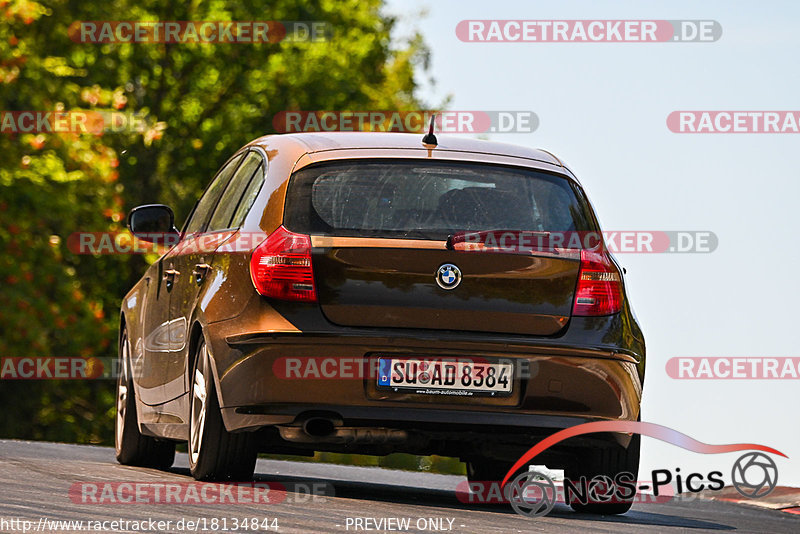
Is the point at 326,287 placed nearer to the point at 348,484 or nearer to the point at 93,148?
the point at 348,484

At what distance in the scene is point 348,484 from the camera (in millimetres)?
11422

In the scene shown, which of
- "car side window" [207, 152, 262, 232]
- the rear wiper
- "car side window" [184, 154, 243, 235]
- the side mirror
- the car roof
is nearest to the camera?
the rear wiper

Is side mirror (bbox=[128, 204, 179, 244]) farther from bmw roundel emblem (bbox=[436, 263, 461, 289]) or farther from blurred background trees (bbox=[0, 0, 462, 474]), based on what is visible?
blurred background trees (bbox=[0, 0, 462, 474])

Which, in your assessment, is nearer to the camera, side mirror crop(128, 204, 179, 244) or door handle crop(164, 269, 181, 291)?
door handle crop(164, 269, 181, 291)

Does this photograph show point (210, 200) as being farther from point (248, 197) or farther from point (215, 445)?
point (215, 445)

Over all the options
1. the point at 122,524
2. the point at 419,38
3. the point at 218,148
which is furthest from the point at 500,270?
the point at 419,38

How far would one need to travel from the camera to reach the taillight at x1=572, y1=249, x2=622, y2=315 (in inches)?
343

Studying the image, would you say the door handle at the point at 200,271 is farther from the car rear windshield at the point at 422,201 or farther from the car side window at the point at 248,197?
the car rear windshield at the point at 422,201

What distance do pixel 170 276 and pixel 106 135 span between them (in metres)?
23.9

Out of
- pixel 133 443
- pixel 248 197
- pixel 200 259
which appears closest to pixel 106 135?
pixel 133 443

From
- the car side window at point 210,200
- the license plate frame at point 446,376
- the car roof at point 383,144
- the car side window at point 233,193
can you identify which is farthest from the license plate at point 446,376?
the car side window at point 210,200

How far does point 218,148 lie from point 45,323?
1317 cm

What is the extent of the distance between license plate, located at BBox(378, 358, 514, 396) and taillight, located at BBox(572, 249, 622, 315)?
1.70ft

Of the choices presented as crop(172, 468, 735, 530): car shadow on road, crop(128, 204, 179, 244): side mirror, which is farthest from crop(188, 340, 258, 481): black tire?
crop(128, 204, 179, 244): side mirror
